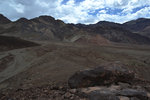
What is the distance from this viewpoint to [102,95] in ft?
15.4

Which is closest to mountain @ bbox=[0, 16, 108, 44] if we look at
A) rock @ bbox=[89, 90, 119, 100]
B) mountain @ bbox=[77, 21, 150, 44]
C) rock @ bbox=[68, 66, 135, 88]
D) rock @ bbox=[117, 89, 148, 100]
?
mountain @ bbox=[77, 21, 150, 44]

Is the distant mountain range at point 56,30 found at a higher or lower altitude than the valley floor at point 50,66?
higher

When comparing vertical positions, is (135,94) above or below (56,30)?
below

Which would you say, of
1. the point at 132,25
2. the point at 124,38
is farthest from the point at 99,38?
the point at 132,25

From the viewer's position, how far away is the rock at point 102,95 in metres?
4.57

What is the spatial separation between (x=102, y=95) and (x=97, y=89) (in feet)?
2.06

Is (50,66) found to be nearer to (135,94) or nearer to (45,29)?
(135,94)

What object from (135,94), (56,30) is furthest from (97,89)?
(56,30)

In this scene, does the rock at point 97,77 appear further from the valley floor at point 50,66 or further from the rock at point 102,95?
the rock at point 102,95

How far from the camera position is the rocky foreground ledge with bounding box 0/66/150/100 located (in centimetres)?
482

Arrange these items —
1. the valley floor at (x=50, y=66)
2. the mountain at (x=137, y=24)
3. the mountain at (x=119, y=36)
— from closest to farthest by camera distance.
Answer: the valley floor at (x=50, y=66) → the mountain at (x=119, y=36) → the mountain at (x=137, y=24)

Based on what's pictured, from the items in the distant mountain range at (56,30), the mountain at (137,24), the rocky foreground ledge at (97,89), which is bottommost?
the rocky foreground ledge at (97,89)

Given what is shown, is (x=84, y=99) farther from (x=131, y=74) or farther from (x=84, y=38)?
(x=84, y=38)

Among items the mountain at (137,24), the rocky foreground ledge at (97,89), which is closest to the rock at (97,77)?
the rocky foreground ledge at (97,89)
